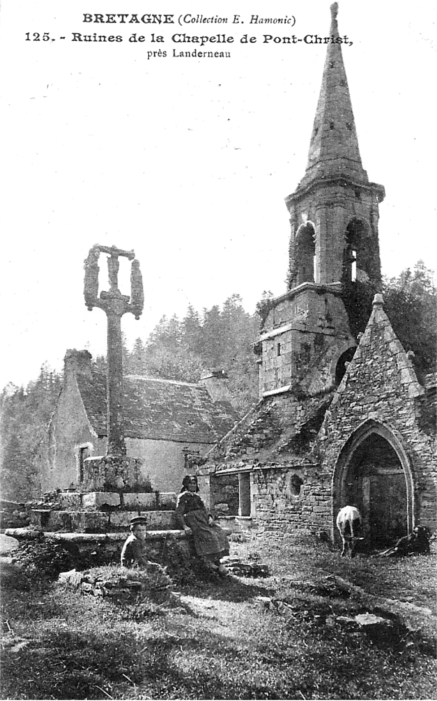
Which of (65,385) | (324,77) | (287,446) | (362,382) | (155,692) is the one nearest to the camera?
(155,692)

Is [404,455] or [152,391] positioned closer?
[404,455]

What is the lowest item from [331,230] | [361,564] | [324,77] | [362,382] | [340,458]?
[361,564]

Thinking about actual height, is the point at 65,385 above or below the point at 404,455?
above

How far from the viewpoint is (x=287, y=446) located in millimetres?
16688

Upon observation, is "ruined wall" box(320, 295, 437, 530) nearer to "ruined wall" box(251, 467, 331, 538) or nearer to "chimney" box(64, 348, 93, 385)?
"ruined wall" box(251, 467, 331, 538)

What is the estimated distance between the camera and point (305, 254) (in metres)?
21.2

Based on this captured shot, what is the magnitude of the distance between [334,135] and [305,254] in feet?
14.3

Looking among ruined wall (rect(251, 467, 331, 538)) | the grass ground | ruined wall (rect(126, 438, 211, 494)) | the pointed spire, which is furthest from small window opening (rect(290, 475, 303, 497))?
the pointed spire

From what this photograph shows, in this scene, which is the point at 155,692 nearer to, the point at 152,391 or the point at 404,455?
the point at 404,455

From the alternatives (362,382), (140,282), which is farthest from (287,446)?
(140,282)

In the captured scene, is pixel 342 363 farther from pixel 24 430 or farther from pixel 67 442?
pixel 24 430

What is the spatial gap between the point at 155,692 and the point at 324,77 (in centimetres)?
2181

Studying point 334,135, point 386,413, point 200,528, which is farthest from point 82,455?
point 334,135

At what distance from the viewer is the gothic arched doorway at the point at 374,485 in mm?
13609
